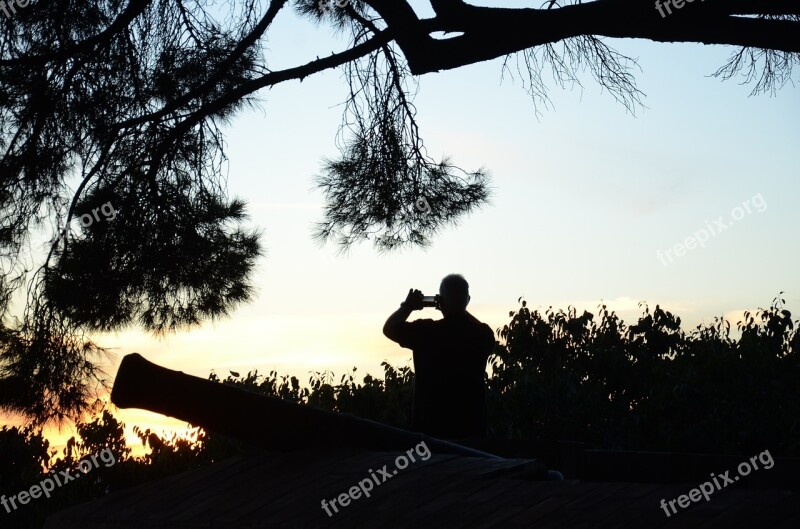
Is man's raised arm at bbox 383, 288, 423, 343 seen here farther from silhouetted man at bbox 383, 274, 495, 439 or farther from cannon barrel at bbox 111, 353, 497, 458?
cannon barrel at bbox 111, 353, 497, 458

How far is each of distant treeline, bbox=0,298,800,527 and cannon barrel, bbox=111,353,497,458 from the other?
15.4ft

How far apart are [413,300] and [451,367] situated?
61cm

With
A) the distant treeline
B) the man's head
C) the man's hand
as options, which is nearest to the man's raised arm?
the man's hand

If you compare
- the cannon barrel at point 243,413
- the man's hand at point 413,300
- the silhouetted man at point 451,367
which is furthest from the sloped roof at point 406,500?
the man's hand at point 413,300

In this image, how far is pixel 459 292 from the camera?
14.6 ft

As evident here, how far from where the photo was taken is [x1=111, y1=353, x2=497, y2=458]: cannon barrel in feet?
5.32

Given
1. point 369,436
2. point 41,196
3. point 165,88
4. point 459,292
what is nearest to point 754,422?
point 459,292

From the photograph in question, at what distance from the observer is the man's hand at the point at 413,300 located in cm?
475

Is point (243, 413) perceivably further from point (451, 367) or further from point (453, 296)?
point (453, 296)

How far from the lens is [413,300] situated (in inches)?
189

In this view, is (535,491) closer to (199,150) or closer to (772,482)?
(772,482)

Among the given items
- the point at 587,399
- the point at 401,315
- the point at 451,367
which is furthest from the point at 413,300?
the point at 587,399

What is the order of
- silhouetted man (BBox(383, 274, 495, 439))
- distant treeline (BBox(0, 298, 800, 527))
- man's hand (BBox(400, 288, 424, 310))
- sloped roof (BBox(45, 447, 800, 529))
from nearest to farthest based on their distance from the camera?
sloped roof (BBox(45, 447, 800, 529)), silhouetted man (BBox(383, 274, 495, 439)), man's hand (BBox(400, 288, 424, 310)), distant treeline (BBox(0, 298, 800, 527))

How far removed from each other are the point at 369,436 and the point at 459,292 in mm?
2783
